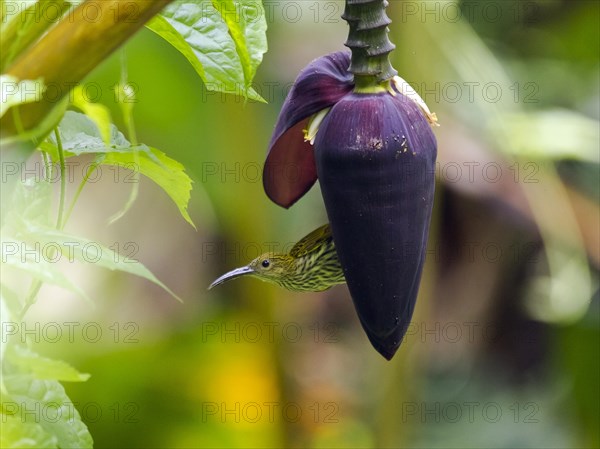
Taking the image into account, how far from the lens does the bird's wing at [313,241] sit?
2.77 feet

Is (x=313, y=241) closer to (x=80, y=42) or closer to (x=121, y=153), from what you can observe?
(x=121, y=153)

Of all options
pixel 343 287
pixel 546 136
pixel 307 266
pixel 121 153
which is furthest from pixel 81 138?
pixel 343 287

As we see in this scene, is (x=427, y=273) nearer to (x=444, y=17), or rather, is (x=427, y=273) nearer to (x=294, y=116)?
(x=444, y=17)

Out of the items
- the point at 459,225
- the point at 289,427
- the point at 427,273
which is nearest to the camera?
the point at 427,273

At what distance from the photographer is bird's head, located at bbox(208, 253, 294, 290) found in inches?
35.8

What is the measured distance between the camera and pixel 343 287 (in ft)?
7.09

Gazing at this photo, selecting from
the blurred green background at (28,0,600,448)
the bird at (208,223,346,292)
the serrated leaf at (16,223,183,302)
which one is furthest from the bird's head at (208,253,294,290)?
the blurred green background at (28,0,600,448)

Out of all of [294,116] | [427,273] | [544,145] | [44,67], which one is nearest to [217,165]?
[427,273]

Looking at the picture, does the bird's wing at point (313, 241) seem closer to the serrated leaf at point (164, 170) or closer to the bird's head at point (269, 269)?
the bird's head at point (269, 269)

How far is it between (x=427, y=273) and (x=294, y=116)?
3.29 feet

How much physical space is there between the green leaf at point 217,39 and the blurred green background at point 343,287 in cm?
93

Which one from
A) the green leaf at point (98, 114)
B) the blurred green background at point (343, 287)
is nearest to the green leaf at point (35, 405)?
the green leaf at point (98, 114)

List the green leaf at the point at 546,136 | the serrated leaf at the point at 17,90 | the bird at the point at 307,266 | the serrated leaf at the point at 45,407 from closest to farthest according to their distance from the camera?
the serrated leaf at the point at 17,90, the serrated leaf at the point at 45,407, the bird at the point at 307,266, the green leaf at the point at 546,136

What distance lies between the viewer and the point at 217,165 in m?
1.75
